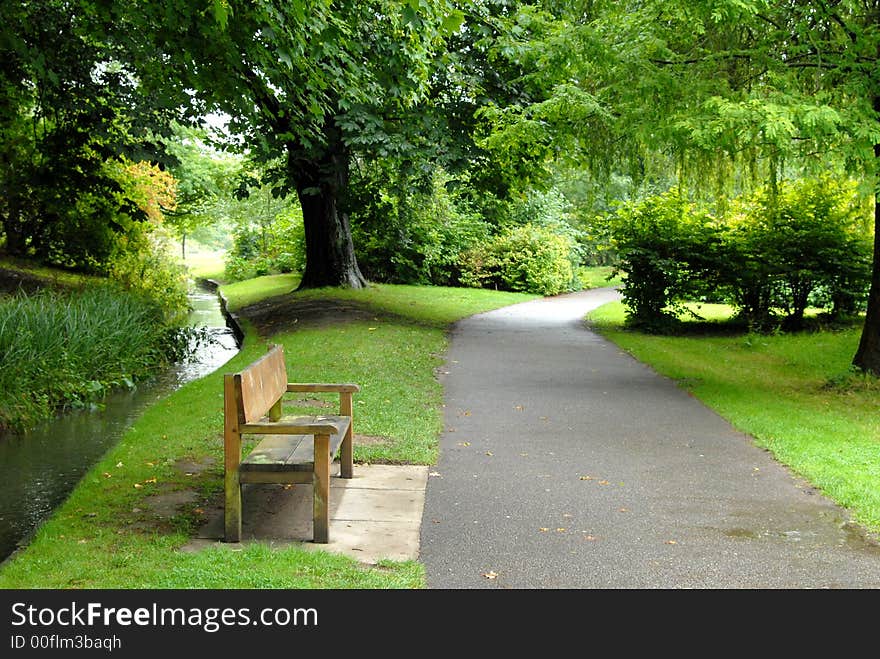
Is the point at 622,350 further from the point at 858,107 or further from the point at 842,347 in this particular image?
the point at 858,107

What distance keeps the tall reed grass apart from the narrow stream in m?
0.31

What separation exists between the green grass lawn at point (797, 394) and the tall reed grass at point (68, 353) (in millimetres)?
8419

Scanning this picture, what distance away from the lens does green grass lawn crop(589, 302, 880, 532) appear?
7.33 metres

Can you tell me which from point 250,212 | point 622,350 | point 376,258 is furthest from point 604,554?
point 250,212

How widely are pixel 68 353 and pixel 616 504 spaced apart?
8.84 metres

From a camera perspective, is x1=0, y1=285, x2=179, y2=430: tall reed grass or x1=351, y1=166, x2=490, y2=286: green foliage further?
x1=351, y1=166, x2=490, y2=286: green foliage

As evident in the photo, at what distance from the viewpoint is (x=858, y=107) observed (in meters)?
9.58

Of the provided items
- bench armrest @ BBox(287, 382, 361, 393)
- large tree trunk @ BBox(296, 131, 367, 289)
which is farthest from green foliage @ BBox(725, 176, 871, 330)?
bench armrest @ BBox(287, 382, 361, 393)

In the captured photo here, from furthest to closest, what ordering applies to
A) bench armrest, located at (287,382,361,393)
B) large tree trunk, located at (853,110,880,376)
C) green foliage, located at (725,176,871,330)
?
1. green foliage, located at (725,176,871,330)
2. large tree trunk, located at (853,110,880,376)
3. bench armrest, located at (287,382,361,393)

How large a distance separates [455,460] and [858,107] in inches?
240

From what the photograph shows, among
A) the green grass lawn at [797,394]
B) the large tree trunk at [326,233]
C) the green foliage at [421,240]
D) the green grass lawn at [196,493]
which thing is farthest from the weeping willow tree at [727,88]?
the green foliage at [421,240]

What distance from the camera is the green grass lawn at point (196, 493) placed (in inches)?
187

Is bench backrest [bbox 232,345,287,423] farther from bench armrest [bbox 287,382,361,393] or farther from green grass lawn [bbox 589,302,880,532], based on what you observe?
green grass lawn [bbox 589,302,880,532]

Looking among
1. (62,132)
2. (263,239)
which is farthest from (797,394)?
(263,239)
